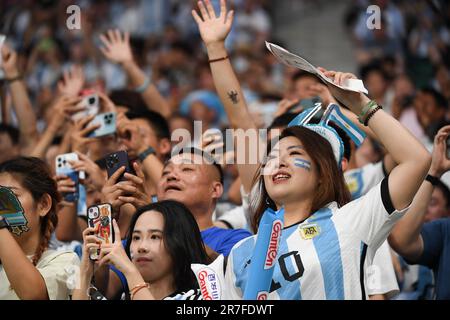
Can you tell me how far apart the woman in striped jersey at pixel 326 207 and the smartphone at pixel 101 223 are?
57cm

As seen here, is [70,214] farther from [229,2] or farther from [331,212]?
[229,2]

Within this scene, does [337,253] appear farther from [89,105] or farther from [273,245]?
[89,105]

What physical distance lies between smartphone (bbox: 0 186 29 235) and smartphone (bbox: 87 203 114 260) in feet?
1.09

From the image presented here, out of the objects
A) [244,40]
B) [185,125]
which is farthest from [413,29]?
[185,125]

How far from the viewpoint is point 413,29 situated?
1112 centimetres

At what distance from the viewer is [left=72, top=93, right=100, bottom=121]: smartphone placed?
659cm

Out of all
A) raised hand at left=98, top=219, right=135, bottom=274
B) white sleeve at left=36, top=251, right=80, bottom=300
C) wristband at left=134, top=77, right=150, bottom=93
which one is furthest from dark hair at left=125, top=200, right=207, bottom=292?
wristband at left=134, top=77, right=150, bottom=93

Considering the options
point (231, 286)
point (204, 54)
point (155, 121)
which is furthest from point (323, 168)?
point (204, 54)

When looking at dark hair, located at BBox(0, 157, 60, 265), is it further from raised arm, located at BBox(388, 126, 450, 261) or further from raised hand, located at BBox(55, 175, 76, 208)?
raised arm, located at BBox(388, 126, 450, 261)

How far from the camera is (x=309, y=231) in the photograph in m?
4.50

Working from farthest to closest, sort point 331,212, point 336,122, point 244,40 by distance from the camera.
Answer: point 244,40, point 336,122, point 331,212

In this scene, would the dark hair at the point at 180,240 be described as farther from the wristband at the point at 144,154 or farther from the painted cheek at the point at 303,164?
the wristband at the point at 144,154

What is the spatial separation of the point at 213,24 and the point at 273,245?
2049 mm
